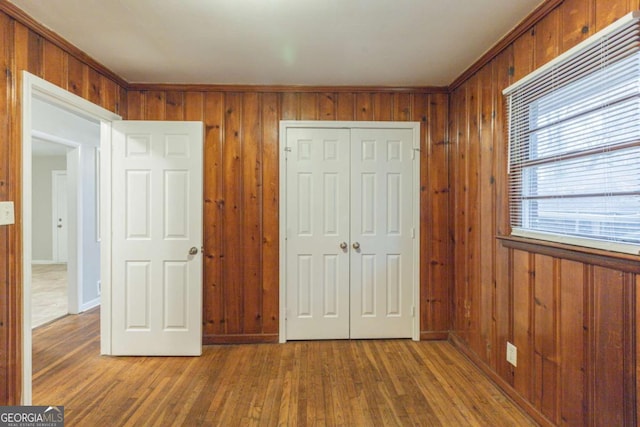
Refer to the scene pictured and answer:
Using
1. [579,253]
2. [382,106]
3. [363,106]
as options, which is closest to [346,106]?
[363,106]

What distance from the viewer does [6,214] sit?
1756 mm

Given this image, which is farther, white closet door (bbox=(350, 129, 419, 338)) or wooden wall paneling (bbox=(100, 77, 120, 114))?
white closet door (bbox=(350, 129, 419, 338))

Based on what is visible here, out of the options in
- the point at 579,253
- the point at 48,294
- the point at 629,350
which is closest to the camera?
the point at 629,350

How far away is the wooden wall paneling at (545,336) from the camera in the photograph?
5.69ft

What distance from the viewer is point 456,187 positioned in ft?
9.55

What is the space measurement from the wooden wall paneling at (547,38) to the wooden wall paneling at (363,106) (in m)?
1.38

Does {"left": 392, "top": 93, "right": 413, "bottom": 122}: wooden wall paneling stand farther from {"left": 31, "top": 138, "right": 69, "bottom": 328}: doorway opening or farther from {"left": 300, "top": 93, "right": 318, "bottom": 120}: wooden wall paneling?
{"left": 31, "top": 138, "right": 69, "bottom": 328}: doorway opening

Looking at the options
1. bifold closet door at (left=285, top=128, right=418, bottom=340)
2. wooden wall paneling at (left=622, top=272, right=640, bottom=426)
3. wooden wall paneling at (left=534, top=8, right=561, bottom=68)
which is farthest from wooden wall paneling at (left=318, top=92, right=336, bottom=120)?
wooden wall paneling at (left=622, top=272, right=640, bottom=426)

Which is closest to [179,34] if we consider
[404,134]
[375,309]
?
[404,134]

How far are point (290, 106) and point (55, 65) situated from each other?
1716 mm

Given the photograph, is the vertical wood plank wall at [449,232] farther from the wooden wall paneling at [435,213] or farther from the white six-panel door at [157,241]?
the white six-panel door at [157,241]

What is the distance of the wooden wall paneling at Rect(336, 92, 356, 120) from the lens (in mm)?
3000

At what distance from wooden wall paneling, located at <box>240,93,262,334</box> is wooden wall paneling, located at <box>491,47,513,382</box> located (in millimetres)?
1955

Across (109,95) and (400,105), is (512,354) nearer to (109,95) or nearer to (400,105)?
(400,105)
